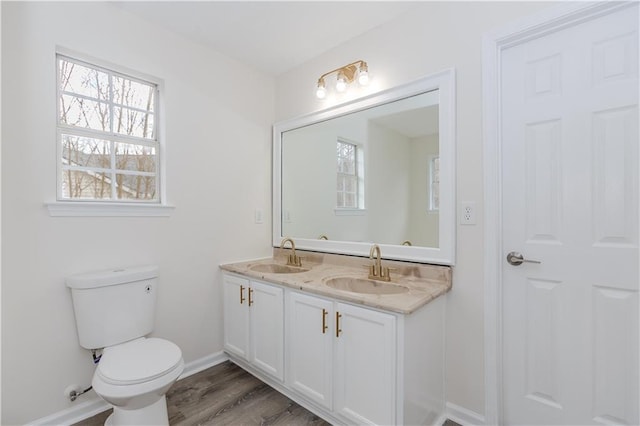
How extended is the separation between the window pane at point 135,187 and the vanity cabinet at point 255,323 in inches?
32.4

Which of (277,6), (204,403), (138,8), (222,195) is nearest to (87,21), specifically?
(138,8)

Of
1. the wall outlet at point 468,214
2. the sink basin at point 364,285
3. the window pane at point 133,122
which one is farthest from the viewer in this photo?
the window pane at point 133,122

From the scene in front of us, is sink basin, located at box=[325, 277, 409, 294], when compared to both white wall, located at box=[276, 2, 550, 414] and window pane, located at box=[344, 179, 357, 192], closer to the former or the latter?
white wall, located at box=[276, 2, 550, 414]

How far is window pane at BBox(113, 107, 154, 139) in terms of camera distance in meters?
1.91

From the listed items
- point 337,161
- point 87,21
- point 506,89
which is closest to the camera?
point 506,89

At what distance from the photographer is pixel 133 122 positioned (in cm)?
198

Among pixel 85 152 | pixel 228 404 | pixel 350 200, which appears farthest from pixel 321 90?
pixel 228 404

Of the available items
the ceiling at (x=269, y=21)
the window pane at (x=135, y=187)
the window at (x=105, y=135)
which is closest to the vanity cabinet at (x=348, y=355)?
the window pane at (x=135, y=187)

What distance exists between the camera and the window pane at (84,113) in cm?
172

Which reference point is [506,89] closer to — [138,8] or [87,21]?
[138,8]

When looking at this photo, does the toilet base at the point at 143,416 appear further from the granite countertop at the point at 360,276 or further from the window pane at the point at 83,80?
the window pane at the point at 83,80

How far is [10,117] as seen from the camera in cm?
146

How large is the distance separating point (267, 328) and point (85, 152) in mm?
1568

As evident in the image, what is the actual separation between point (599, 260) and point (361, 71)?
1.65 meters
